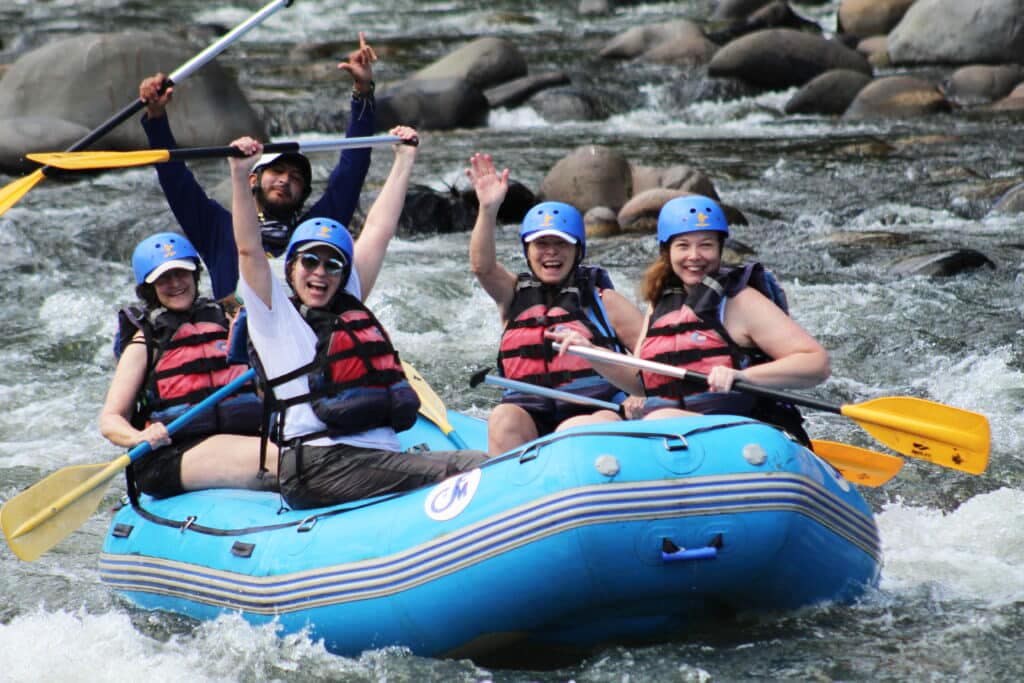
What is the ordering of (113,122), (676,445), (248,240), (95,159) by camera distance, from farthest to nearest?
(113,122), (95,159), (248,240), (676,445)

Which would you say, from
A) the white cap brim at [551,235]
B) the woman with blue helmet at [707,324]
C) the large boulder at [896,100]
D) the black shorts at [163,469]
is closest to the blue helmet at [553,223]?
the white cap brim at [551,235]

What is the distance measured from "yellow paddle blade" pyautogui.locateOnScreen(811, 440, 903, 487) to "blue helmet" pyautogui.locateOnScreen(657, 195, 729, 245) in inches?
36.8

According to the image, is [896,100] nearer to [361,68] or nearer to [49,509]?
[361,68]

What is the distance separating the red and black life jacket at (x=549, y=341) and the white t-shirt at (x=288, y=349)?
599 millimetres

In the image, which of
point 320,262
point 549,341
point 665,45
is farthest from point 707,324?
point 665,45

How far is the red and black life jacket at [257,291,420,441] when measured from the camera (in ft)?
14.3

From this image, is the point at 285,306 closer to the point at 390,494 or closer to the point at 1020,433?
the point at 390,494

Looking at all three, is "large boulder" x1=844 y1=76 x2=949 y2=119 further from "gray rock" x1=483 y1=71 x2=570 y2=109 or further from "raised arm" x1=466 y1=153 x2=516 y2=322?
"raised arm" x1=466 y1=153 x2=516 y2=322

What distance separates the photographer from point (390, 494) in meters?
4.37

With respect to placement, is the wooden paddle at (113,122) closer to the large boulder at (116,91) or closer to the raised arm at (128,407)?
the raised arm at (128,407)

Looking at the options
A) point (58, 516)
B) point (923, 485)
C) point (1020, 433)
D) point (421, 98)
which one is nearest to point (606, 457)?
point (58, 516)

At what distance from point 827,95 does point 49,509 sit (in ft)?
36.0

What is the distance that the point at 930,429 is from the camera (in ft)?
14.4

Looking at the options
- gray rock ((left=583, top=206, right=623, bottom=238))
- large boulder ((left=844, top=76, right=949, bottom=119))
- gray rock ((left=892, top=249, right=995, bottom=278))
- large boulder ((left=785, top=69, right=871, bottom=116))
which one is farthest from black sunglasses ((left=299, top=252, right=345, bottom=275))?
large boulder ((left=785, top=69, right=871, bottom=116))
